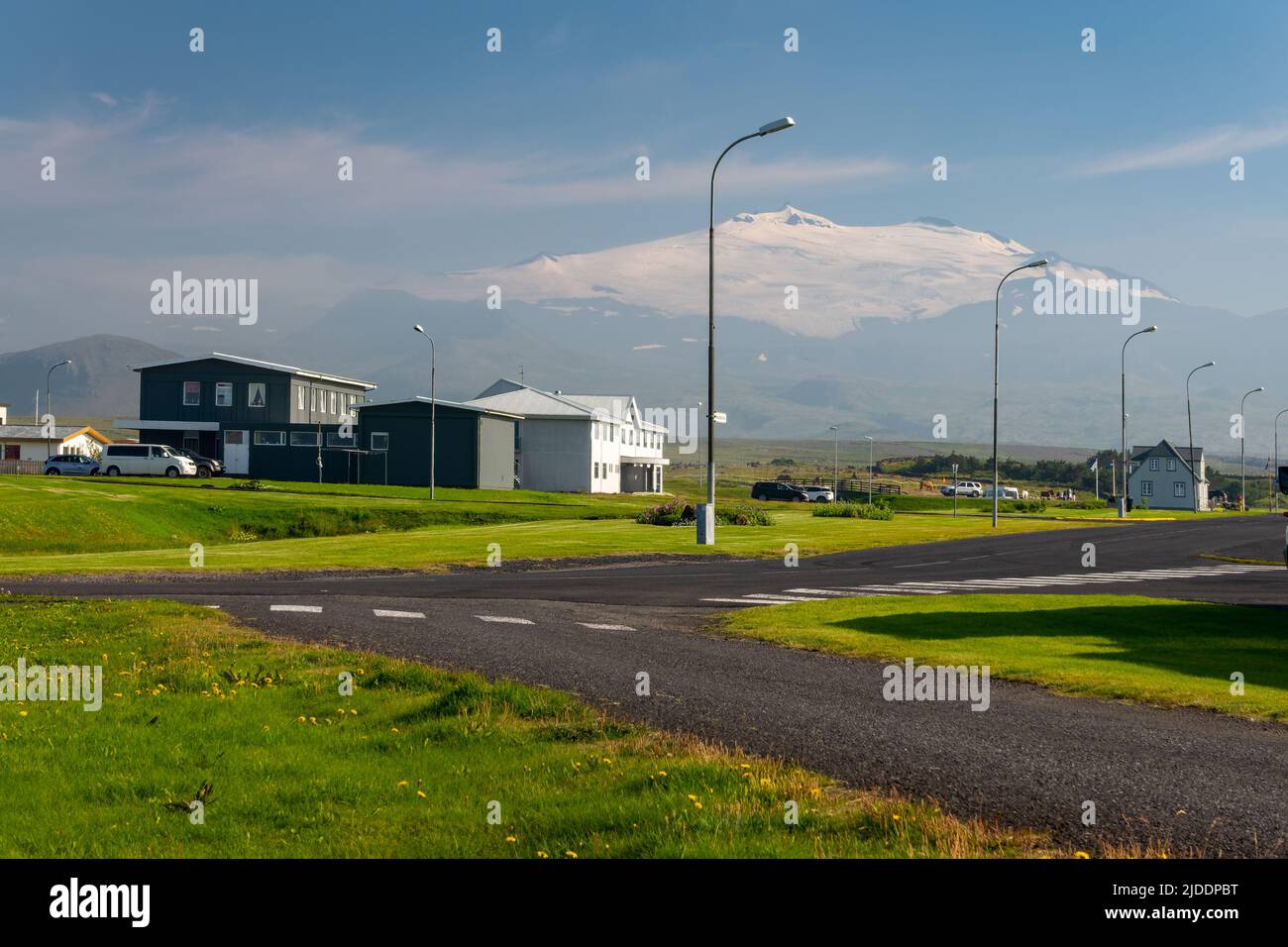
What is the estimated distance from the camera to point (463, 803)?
786 cm

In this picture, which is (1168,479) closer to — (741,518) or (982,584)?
(741,518)

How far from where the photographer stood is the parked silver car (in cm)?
8181

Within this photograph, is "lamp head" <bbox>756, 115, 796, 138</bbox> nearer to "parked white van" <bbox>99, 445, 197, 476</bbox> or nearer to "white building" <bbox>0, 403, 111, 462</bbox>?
"parked white van" <bbox>99, 445, 197, 476</bbox>

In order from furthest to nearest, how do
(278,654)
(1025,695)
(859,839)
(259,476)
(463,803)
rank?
(259,476), (278,654), (1025,695), (463,803), (859,839)

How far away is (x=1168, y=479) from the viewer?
481ft

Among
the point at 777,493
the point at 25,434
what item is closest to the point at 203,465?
the point at 25,434

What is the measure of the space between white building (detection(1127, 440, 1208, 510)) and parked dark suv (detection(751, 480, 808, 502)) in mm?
59422

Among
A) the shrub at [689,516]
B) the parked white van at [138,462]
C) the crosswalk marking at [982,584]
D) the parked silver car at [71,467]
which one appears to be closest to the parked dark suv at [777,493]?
the shrub at [689,516]

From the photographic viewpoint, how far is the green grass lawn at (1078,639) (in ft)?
44.2

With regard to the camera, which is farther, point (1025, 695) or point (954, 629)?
point (954, 629)
